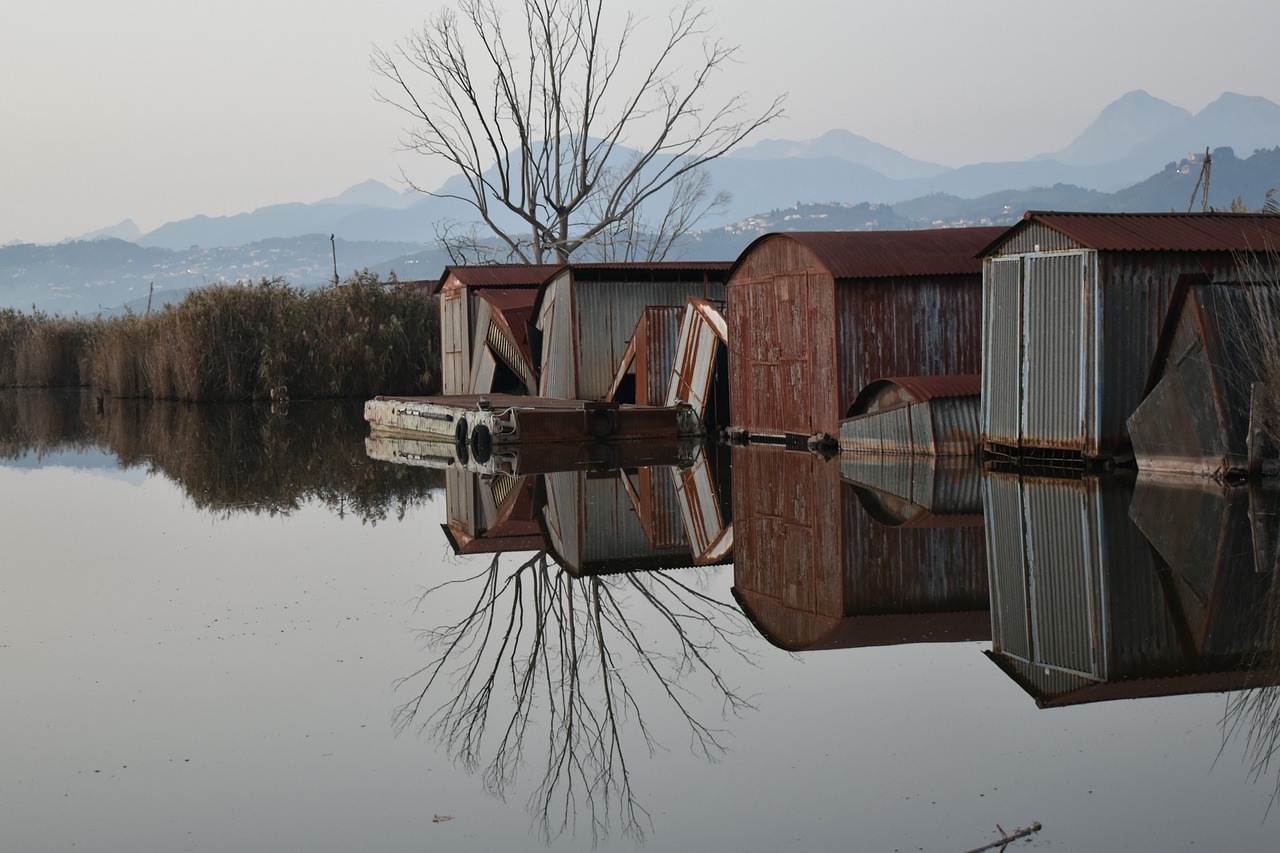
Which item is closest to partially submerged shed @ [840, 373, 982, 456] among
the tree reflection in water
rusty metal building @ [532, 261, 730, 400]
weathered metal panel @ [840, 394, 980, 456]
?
weathered metal panel @ [840, 394, 980, 456]

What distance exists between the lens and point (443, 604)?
973 cm

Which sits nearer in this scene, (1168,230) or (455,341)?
(1168,230)

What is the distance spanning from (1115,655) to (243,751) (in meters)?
4.36

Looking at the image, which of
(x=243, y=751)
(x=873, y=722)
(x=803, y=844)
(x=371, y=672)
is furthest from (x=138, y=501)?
(x=803, y=844)

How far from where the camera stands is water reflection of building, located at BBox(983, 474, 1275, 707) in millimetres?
7012

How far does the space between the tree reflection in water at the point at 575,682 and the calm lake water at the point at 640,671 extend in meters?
0.03

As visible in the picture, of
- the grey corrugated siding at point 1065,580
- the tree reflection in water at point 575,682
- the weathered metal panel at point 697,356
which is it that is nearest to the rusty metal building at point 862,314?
the weathered metal panel at point 697,356

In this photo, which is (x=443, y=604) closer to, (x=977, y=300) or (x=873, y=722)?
(x=873, y=722)

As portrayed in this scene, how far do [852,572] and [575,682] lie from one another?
3.32 m

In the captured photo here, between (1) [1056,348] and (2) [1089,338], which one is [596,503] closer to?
(1) [1056,348]

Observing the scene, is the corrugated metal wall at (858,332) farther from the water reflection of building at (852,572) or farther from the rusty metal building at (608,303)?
the rusty metal building at (608,303)

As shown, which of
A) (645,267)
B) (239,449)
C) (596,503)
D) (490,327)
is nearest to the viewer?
(596,503)

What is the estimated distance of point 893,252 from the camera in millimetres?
20375

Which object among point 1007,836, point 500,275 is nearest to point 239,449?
point 500,275
